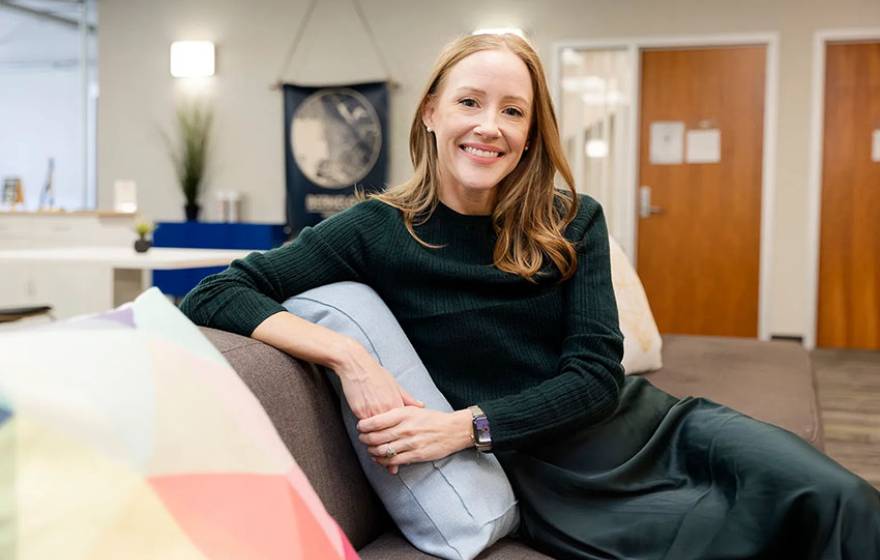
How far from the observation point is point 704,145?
5926 mm

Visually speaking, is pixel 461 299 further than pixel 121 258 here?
No

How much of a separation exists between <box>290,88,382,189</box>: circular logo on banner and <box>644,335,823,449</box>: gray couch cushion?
392 centimetres

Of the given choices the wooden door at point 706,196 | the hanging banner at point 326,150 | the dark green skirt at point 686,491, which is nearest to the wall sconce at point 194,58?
the hanging banner at point 326,150

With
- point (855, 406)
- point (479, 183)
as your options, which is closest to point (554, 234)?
point (479, 183)

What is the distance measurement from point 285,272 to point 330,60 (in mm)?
5420

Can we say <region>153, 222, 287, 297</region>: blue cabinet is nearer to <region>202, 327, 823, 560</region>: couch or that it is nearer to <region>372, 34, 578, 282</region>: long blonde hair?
<region>372, 34, 578, 282</region>: long blonde hair

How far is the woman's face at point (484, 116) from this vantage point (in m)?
1.45

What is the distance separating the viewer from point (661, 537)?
1.24m

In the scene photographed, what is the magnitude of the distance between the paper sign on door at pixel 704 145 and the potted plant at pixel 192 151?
141 inches

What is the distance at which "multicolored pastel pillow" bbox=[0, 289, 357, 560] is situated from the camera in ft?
2.23

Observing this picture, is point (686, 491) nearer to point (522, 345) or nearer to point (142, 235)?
point (522, 345)

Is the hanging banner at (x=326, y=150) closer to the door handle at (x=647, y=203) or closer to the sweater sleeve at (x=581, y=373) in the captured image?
A: the door handle at (x=647, y=203)

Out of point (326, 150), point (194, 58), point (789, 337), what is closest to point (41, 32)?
point (194, 58)

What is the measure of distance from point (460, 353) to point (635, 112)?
4.90 m
